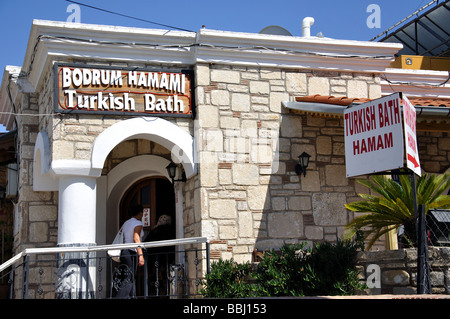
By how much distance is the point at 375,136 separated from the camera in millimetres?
7387

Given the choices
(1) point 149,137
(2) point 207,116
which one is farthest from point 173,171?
(2) point 207,116

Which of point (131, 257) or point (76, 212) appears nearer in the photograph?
point (131, 257)

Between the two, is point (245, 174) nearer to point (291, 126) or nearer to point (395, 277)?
point (291, 126)

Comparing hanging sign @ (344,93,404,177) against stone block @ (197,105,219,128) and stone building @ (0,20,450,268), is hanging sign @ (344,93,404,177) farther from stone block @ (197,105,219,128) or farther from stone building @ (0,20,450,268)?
stone block @ (197,105,219,128)

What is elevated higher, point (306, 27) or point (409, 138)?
point (306, 27)

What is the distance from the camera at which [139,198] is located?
38.2 feet

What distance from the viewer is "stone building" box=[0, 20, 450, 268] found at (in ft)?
30.8

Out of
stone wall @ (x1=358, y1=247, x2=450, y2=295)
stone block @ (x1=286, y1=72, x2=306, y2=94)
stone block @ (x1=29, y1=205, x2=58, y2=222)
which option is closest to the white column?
stone block @ (x1=29, y1=205, x2=58, y2=222)

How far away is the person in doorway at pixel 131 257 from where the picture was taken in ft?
27.5

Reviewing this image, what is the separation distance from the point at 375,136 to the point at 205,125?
3228mm

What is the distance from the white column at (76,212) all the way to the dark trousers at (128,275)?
0.84 metres

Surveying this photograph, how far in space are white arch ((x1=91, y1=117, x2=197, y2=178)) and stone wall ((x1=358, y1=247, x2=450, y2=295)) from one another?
133 inches
